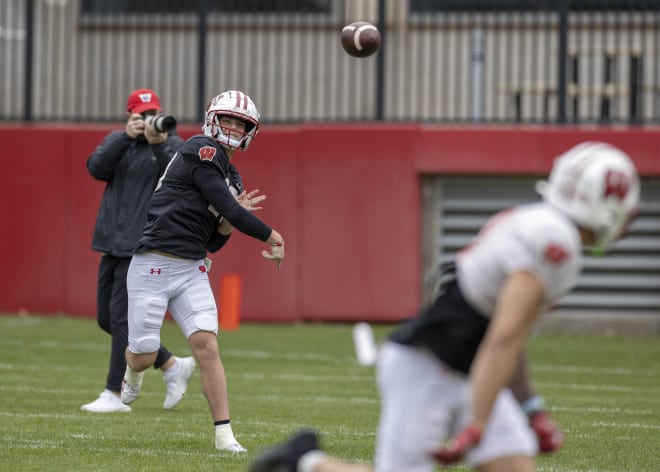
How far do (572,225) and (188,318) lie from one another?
3450 mm

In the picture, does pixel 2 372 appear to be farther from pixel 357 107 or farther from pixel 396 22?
pixel 396 22

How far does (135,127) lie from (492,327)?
5.46m

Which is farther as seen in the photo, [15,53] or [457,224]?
[15,53]

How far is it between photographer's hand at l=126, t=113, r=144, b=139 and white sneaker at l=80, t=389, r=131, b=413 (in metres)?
1.73

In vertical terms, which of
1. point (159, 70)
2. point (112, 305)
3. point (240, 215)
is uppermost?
point (159, 70)

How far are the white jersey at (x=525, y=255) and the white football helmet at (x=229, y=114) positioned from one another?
3245mm

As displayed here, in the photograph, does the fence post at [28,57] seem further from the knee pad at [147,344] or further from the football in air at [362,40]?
the knee pad at [147,344]

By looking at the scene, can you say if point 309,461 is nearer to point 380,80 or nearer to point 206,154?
point 206,154

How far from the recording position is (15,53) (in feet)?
56.5

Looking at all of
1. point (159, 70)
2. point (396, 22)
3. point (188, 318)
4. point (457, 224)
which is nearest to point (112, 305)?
point (188, 318)

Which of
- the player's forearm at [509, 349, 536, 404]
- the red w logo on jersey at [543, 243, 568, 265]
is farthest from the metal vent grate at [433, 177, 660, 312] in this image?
the red w logo on jersey at [543, 243, 568, 265]

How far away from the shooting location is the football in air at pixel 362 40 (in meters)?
10.9

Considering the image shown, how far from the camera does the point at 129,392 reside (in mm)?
8719

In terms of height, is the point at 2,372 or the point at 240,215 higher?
the point at 240,215
